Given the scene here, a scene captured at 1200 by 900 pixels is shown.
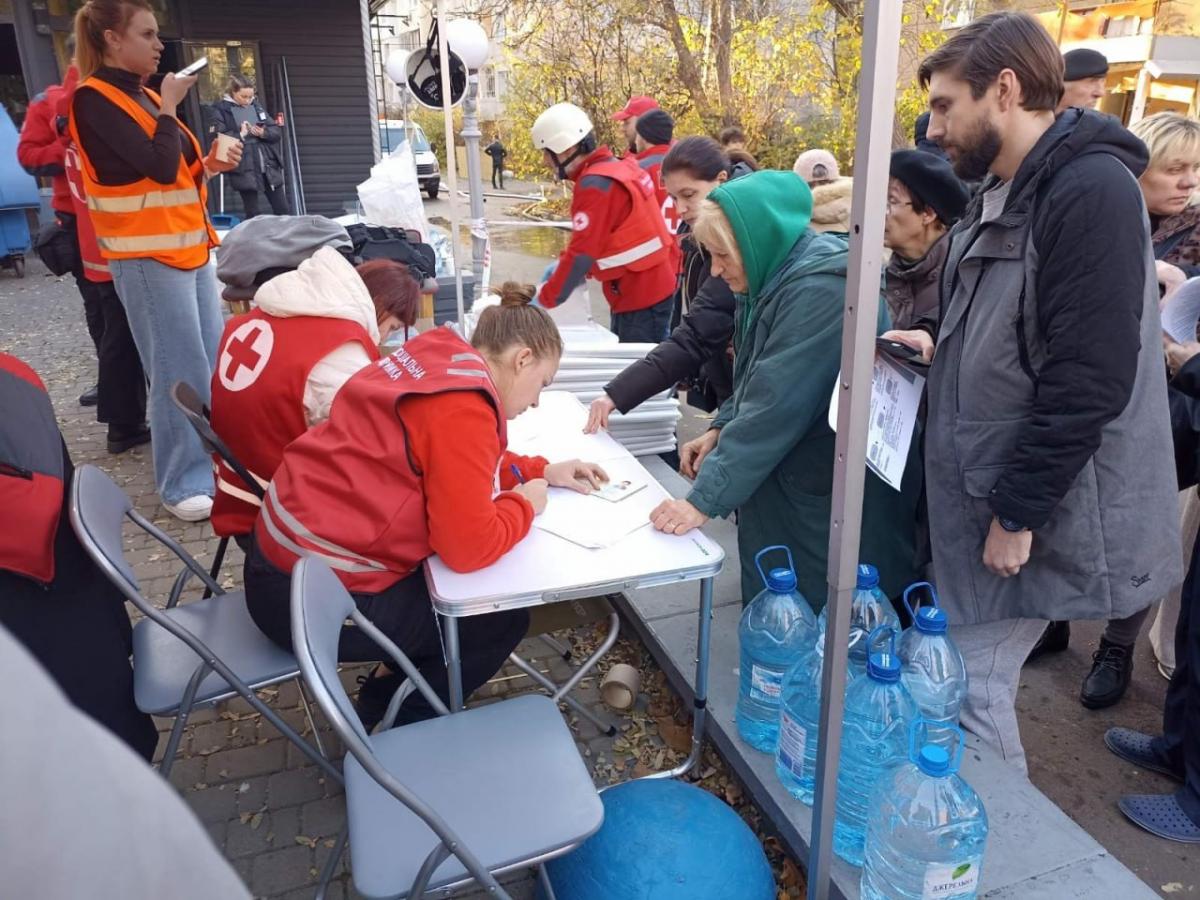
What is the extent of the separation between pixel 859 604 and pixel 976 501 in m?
0.36

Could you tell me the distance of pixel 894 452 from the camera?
1.62m

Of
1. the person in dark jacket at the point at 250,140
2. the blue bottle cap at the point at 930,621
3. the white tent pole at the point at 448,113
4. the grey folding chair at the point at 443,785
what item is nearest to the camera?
the grey folding chair at the point at 443,785

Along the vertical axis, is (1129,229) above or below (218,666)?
above

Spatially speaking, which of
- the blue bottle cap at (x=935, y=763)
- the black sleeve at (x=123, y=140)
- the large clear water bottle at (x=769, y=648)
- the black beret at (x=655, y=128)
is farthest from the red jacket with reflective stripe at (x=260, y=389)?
the black beret at (x=655, y=128)

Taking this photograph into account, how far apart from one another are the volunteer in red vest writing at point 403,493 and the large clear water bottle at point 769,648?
657 mm

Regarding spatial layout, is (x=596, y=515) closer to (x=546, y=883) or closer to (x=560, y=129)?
(x=546, y=883)

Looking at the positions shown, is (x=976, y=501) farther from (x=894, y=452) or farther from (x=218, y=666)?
(x=218, y=666)

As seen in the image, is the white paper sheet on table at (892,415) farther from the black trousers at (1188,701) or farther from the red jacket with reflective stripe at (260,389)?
the red jacket with reflective stripe at (260,389)

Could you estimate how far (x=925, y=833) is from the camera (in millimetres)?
1622

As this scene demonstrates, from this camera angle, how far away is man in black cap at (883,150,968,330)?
241 centimetres

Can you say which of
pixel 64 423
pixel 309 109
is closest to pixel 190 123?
pixel 309 109

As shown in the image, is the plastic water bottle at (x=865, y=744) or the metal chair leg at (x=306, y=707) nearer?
the plastic water bottle at (x=865, y=744)

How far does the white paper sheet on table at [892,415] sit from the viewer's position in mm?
1574

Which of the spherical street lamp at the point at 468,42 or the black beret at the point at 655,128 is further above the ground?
the spherical street lamp at the point at 468,42
